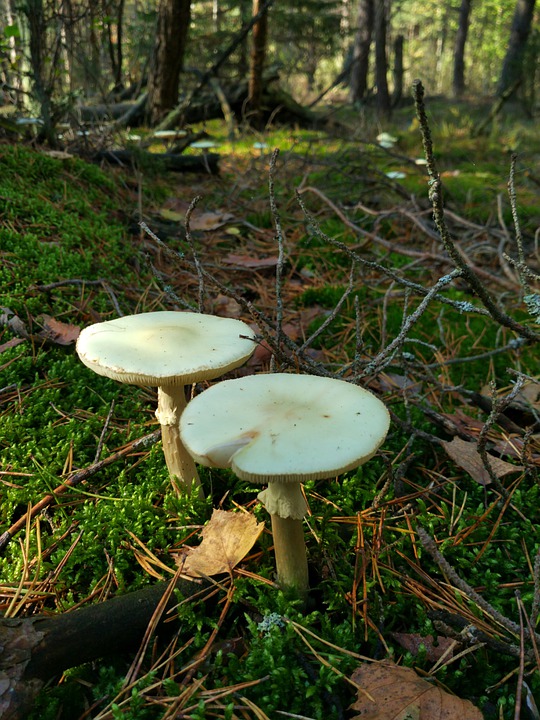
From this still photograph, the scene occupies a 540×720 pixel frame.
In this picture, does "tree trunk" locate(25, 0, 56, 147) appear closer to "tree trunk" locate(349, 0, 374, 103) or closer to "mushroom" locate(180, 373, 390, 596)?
"mushroom" locate(180, 373, 390, 596)

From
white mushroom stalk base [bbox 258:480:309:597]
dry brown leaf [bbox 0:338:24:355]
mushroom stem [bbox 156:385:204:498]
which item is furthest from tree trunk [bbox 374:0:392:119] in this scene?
white mushroom stalk base [bbox 258:480:309:597]

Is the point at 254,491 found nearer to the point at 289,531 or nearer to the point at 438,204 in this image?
the point at 289,531

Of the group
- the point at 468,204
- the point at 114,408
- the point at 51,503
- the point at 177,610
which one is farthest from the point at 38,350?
the point at 468,204

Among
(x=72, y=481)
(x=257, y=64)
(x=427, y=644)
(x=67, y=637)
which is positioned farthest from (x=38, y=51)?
(x=257, y=64)

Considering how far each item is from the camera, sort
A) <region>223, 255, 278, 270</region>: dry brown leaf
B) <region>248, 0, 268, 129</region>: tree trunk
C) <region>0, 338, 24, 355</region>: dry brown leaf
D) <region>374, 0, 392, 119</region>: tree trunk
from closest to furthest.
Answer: <region>0, 338, 24, 355</region>: dry brown leaf, <region>223, 255, 278, 270</region>: dry brown leaf, <region>248, 0, 268, 129</region>: tree trunk, <region>374, 0, 392, 119</region>: tree trunk

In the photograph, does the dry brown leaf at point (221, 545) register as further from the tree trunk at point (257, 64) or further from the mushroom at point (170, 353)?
the tree trunk at point (257, 64)

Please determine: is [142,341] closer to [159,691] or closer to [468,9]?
[159,691]
